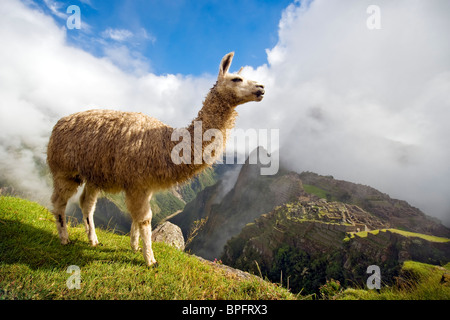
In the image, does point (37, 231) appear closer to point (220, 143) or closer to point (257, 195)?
point (220, 143)

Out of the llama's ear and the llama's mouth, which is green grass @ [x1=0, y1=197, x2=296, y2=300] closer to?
the llama's mouth

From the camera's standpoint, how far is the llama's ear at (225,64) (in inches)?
150

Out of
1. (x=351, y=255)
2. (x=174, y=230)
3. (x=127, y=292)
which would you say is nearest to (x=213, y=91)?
(x=127, y=292)

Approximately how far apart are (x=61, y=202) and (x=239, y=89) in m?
4.26

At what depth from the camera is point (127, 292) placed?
8.11 feet

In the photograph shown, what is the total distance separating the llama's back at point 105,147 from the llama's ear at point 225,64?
1576 millimetres

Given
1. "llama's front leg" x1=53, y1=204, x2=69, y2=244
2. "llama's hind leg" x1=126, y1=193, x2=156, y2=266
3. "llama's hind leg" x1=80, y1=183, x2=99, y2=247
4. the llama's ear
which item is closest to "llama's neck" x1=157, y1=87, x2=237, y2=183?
the llama's ear

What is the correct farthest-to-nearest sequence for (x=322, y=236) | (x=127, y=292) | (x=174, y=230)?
(x=322, y=236)
(x=174, y=230)
(x=127, y=292)

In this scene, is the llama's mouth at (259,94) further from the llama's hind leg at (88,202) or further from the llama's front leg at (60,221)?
the llama's front leg at (60,221)

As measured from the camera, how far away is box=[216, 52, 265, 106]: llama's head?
356cm

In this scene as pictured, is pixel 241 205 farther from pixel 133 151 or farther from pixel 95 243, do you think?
pixel 133 151
